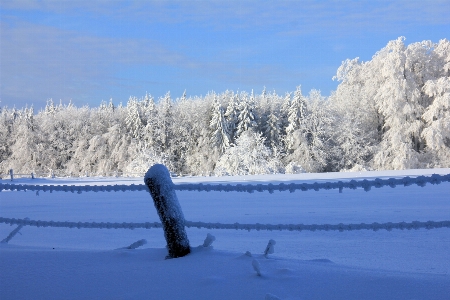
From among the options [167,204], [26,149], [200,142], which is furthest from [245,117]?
[167,204]

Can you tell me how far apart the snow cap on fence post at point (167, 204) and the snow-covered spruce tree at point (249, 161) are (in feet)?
110

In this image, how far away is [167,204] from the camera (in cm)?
380

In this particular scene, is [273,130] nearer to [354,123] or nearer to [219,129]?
[219,129]

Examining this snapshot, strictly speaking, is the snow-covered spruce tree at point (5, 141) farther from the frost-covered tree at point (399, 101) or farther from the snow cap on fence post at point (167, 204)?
the snow cap on fence post at point (167, 204)

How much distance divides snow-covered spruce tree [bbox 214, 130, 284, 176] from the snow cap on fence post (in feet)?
110

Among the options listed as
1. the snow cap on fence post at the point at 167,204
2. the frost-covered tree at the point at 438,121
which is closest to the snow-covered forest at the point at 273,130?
the frost-covered tree at the point at 438,121

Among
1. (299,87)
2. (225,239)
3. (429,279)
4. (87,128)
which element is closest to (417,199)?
(225,239)

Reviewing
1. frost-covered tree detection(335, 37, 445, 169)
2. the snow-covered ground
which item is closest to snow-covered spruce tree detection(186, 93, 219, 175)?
frost-covered tree detection(335, 37, 445, 169)

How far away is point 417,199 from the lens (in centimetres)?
1219

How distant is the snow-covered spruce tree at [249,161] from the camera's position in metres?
38.1

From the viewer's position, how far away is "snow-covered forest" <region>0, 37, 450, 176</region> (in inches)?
1479

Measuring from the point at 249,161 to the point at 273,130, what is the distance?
526 inches

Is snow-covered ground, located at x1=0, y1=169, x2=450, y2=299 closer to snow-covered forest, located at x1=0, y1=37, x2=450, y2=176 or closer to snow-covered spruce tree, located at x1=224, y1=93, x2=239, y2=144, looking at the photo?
snow-covered forest, located at x1=0, y1=37, x2=450, y2=176

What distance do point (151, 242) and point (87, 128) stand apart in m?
53.2
